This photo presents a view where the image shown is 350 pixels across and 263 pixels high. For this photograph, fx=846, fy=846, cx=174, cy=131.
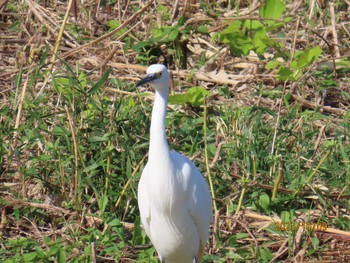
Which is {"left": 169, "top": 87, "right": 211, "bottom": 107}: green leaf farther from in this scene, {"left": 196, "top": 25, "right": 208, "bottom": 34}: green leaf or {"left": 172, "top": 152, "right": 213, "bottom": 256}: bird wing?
{"left": 172, "top": 152, "right": 213, "bottom": 256}: bird wing

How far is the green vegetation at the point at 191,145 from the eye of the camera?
4473 millimetres

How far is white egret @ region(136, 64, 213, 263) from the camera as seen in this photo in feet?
12.2

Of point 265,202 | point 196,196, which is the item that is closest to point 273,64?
point 265,202

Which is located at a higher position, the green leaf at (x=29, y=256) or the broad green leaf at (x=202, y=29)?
the broad green leaf at (x=202, y=29)

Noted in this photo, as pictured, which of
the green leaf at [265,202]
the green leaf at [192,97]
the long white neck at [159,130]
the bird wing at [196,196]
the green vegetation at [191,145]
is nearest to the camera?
the long white neck at [159,130]

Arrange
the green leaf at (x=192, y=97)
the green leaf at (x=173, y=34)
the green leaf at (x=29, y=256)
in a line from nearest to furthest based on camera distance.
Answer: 1. the green leaf at (x=29, y=256)
2. the green leaf at (x=192, y=97)
3. the green leaf at (x=173, y=34)

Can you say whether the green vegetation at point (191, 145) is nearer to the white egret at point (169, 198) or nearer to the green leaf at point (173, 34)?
the green leaf at point (173, 34)

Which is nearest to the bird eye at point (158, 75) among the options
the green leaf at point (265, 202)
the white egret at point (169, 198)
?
the white egret at point (169, 198)

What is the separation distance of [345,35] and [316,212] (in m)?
2.45

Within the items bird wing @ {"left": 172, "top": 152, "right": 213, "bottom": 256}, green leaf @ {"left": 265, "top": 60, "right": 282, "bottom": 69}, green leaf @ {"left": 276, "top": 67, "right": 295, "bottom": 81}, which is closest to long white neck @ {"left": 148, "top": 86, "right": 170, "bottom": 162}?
bird wing @ {"left": 172, "top": 152, "right": 213, "bottom": 256}

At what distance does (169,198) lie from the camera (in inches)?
153

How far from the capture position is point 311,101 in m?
5.93

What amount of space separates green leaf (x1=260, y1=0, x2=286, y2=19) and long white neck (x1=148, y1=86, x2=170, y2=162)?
2555 mm

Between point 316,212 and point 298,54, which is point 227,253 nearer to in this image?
point 316,212
